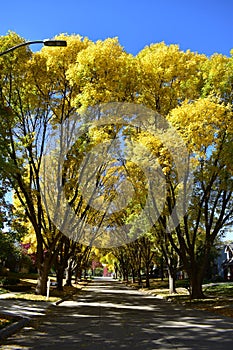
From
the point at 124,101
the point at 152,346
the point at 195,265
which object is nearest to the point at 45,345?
the point at 152,346

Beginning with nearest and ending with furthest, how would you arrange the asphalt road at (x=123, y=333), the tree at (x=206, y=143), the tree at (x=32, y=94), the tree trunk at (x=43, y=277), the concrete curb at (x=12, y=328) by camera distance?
the asphalt road at (x=123, y=333) → the concrete curb at (x=12, y=328) → the tree at (x=206, y=143) → the tree at (x=32, y=94) → the tree trunk at (x=43, y=277)

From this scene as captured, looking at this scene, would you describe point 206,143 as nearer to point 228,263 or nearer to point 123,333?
point 123,333

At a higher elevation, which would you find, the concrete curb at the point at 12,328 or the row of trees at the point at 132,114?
the row of trees at the point at 132,114

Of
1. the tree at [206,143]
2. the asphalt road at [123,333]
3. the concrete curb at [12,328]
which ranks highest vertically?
the tree at [206,143]

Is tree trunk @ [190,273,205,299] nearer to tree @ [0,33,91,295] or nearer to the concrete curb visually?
tree @ [0,33,91,295]

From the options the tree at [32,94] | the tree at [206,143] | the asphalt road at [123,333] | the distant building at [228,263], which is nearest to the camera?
the asphalt road at [123,333]

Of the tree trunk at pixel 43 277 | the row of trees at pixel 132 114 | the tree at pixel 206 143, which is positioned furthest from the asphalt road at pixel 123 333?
the tree trunk at pixel 43 277

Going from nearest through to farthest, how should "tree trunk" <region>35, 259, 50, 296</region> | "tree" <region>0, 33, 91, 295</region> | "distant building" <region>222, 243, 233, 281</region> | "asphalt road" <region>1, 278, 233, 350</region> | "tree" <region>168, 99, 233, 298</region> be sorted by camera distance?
1. "asphalt road" <region>1, 278, 233, 350</region>
2. "tree" <region>168, 99, 233, 298</region>
3. "tree" <region>0, 33, 91, 295</region>
4. "tree trunk" <region>35, 259, 50, 296</region>
5. "distant building" <region>222, 243, 233, 281</region>

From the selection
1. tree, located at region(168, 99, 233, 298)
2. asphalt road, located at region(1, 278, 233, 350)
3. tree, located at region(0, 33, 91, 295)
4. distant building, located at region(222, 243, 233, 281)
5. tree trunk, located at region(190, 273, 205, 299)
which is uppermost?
tree, located at region(0, 33, 91, 295)

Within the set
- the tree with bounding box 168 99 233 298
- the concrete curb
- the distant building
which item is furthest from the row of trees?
the distant building

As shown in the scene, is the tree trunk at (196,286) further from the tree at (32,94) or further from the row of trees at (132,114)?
the tree at (32,94)

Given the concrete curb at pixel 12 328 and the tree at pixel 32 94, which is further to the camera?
the tree at pixel 32 94

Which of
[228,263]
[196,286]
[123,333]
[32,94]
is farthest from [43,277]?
[228,263]

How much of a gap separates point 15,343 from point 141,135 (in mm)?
11404
